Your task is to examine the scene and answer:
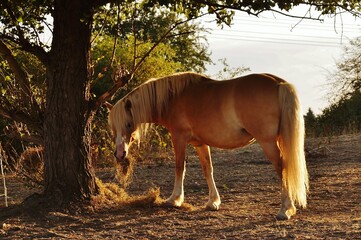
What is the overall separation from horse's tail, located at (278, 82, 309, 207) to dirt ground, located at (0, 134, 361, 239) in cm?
35

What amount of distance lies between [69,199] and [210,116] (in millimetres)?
2079

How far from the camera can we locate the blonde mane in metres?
7.92

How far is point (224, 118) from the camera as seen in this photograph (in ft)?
24.6

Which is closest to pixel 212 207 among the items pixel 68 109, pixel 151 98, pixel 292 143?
pixel 292 143

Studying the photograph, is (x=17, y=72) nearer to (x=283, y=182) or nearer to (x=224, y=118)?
(x=224, y=118)

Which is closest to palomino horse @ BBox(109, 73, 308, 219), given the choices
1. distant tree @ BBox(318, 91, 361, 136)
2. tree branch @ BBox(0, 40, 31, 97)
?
tree branch @ BBox(0, 40, 31, 97)

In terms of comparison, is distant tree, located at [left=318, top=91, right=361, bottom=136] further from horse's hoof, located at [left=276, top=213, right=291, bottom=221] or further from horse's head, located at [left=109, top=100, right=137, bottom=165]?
horse's hoof, located at [left=276, top=213, right=291, bottom=221]

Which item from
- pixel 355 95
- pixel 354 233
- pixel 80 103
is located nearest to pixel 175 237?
pixel 354 233

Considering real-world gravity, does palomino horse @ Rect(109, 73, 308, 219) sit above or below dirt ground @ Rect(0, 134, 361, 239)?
above

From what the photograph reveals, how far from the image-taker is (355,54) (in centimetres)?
2908

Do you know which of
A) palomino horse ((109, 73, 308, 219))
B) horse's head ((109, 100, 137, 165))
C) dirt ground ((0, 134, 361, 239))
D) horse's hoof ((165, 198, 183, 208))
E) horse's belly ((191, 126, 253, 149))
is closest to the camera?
dirt ground ((0, 134, 361, 239))

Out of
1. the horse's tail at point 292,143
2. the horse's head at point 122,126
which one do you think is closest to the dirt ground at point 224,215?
the horse's tail at point 292,143

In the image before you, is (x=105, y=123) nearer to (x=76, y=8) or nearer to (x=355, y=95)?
(x=76, y=8)

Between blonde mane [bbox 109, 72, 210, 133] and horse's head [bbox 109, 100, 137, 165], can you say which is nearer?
horse's head [bbox 109, 100, 137, 165]
